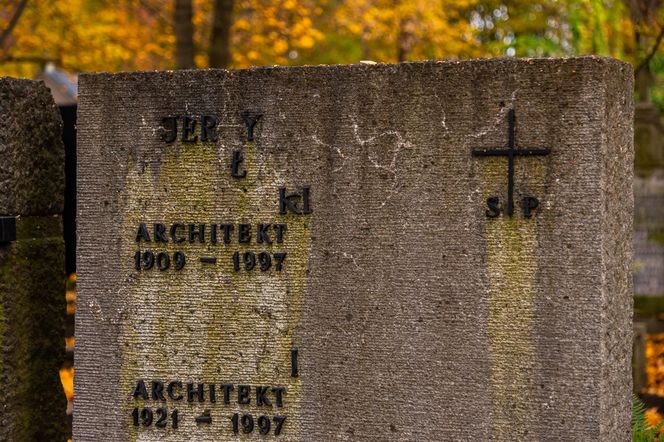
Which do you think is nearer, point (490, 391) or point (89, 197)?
point (490, 391)

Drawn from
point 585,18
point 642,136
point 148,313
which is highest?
point 585,18

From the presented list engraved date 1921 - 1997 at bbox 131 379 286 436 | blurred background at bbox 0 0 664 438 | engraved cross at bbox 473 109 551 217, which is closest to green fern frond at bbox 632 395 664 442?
engraved cross at bbox 473 109 551 217

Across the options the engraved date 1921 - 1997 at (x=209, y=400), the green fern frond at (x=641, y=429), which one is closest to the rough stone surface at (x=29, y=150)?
the engraved date 1921 - 1997 at (x=209, y=400)

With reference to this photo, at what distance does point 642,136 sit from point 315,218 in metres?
6.77

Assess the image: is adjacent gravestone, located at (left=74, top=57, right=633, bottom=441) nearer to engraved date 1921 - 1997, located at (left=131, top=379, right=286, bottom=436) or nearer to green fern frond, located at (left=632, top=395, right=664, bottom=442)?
engraved date 1921 - 1997, located at (left=131, top=379, right=286, bottom=436)

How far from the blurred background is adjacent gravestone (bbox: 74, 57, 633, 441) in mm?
3748

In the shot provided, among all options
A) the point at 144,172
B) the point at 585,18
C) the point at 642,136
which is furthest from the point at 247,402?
the point at 642,136

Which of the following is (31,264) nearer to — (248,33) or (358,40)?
(248,33)

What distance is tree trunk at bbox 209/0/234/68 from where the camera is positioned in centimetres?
1276

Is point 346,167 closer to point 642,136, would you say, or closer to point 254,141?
point 254,141

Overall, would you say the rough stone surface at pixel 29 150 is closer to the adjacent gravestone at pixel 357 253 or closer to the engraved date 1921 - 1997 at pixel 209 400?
the adjacent gravestone at pixel 357 253

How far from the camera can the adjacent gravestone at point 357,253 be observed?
3791mm

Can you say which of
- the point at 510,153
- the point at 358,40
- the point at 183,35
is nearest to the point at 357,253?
the point at 510,153

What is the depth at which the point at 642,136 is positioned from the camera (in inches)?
391
